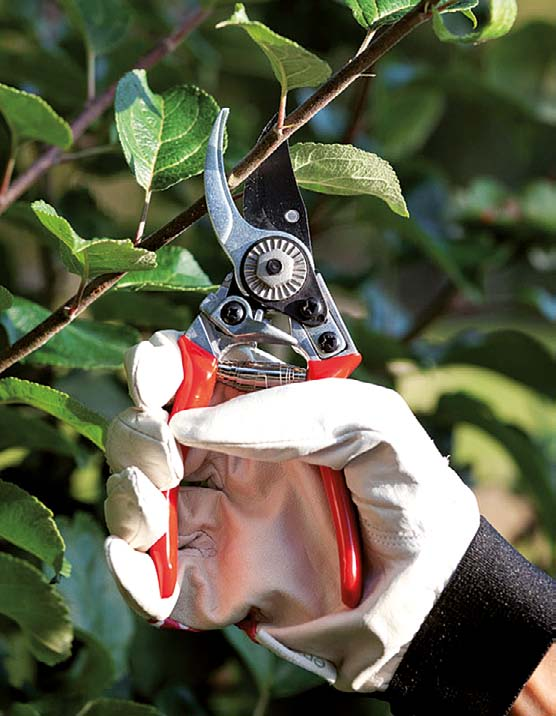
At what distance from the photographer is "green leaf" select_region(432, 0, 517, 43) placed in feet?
1.32

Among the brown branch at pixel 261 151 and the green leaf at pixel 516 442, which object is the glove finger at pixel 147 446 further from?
the green leaf at pixel 516 442

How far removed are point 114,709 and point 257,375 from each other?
0.24 m

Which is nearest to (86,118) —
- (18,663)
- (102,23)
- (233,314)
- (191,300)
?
(102,23)

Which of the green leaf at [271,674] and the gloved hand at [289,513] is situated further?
the green leaf at [271,674]

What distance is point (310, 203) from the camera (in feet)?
3.01

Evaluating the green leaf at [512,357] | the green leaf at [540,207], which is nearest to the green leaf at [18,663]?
the green leaf at [512,357]

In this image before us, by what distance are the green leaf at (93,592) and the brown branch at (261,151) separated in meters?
0.25

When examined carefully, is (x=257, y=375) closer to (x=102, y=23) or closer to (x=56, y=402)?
(x=56, y=402)

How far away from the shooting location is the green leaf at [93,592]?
69cm

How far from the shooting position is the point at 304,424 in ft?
1.47

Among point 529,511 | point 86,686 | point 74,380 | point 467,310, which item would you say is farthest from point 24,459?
point 529,511

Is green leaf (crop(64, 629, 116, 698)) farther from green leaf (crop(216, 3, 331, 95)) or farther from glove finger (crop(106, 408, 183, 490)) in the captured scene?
green leaf (crop(216, 3, 331, 95))

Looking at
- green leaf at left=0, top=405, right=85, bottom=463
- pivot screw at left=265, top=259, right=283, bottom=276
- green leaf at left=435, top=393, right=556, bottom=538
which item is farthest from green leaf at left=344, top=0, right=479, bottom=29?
green leaf at left=435, top=393, right=556, bottom=538

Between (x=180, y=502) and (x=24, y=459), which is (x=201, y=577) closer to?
(x=180, y=502)
